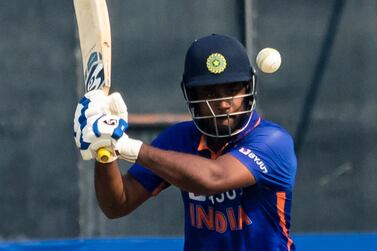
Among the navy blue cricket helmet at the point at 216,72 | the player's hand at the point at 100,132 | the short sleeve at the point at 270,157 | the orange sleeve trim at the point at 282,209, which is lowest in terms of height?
the orange sleeve trim at the point at 282,209

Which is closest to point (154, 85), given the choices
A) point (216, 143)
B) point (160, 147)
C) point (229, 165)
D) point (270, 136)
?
point (160, 147)

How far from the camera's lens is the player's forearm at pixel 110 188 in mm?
3558

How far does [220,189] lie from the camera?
3.38m

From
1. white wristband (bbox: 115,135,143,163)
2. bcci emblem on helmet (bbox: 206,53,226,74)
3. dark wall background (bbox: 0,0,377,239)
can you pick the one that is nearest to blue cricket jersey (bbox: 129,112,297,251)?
bcci emblem on helmet (bbox: 206,53,226,74)

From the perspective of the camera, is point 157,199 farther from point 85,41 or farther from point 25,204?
A: point 85,41

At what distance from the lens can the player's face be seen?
351cm

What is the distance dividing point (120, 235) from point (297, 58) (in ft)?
4.67

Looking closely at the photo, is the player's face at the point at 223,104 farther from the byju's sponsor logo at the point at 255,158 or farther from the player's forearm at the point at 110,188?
the player's forearm at the point at 110,188

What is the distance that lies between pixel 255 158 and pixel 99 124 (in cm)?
58

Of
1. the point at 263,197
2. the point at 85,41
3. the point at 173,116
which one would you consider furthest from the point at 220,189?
the point at 173,116

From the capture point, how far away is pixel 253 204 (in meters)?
3.55

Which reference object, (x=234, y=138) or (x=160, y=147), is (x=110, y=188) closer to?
(x=160, y=147)

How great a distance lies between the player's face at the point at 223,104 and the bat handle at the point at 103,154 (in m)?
0.40

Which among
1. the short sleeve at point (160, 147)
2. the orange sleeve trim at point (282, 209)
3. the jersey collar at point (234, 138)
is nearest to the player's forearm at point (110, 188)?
the short sleeve at point (160, 147)
